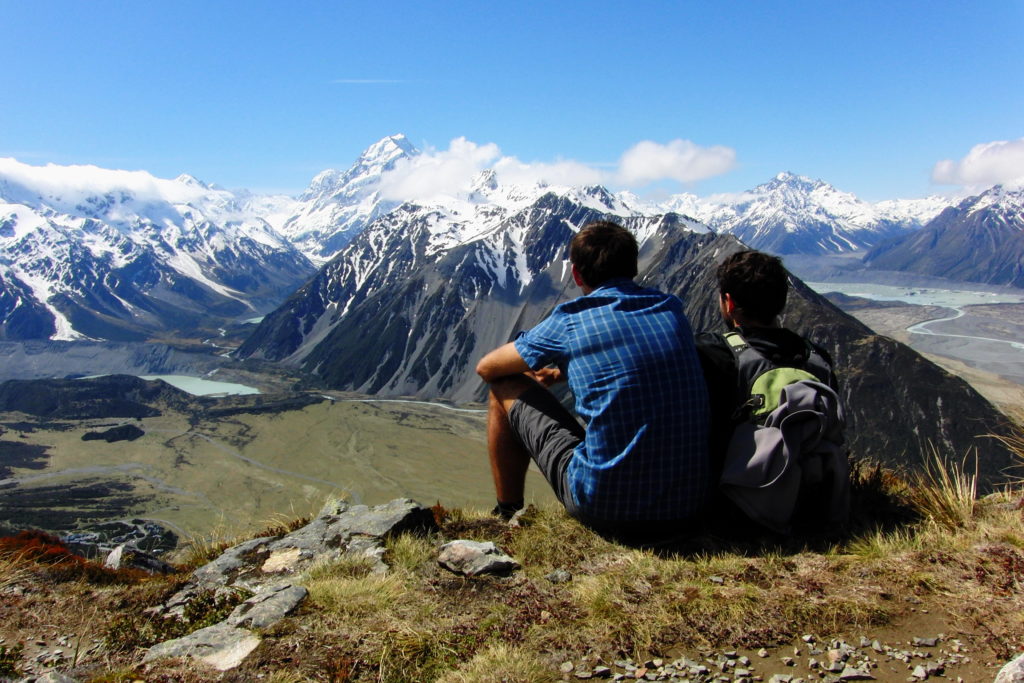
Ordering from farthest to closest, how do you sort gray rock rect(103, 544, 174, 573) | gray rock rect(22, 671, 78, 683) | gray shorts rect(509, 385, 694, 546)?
gray rock rect(103, 544, 174, 573), gray shorts rect(509, 385, 694, 546), gray rock rect(22, 671, 78, 683)

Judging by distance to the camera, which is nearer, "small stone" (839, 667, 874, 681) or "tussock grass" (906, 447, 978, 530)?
"small stone" (839, 667, 874, 681)

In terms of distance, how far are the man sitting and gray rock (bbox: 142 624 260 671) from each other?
195 inches

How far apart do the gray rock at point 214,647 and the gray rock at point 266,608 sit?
197mm

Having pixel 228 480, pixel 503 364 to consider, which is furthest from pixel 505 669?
pixel 228 480

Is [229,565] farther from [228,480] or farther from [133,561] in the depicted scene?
[228,480]

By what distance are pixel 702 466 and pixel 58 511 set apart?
573 feet

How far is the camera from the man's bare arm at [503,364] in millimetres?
7242

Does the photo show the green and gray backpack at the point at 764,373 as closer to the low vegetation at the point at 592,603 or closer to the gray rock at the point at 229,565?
the low vegetation at the point at 592,603

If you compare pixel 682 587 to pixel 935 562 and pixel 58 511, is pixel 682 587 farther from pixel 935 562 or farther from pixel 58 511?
pixel 58 511

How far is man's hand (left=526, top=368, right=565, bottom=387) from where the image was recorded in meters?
7.98

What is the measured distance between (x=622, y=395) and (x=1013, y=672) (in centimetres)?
349

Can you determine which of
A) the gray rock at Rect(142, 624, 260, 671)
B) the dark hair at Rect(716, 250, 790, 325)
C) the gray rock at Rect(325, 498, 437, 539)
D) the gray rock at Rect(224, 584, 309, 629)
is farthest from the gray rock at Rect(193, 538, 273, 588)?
the dark hair at Rect(716, 250, 790, 325)

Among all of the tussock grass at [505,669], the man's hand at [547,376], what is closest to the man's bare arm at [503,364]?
the man's hand at [547,376]

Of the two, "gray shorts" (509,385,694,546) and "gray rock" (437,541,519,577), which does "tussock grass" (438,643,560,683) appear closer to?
"gray rock" (437,541,519,577)
